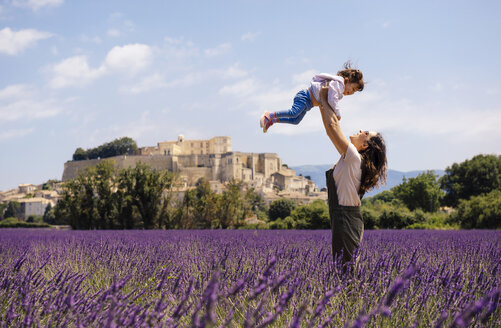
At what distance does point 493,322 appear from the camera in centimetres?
188

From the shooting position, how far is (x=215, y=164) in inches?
3440

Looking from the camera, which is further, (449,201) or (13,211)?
(13,211)

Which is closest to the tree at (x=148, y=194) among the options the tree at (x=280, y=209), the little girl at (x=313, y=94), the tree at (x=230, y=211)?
the tree at (x=230, y=211)

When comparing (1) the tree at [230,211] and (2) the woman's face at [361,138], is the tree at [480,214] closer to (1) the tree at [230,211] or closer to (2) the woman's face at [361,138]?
(1) the tree at [230,211]

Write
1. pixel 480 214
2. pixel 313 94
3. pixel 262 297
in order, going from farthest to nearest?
pixel 480 214, pixel 313 94, pixel 262 297

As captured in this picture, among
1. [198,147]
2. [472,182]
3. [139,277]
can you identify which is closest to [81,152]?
[198,147]

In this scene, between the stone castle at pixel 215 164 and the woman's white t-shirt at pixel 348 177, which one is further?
the stone castle at pixel 215 164

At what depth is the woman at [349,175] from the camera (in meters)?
2.58

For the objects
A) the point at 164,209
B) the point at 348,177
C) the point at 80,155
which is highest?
the point at 80,155

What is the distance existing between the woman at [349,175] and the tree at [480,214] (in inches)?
587

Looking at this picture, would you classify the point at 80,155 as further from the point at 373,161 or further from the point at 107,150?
the point at 373,161

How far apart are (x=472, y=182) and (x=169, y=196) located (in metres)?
32.5

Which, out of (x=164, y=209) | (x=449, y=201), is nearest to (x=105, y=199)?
(x=164, y=209)

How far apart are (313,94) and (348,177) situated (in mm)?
511
